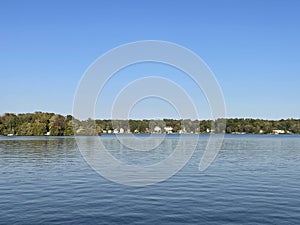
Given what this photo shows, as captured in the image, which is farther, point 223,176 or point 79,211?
point 223,176

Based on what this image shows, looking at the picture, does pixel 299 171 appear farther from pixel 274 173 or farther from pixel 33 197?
pixel 33 197

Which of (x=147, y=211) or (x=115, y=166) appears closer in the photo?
(x=147, y=211)

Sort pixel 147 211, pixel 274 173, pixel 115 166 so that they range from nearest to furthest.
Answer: pixel 147 211
pixel 274 173
pixel 115 166

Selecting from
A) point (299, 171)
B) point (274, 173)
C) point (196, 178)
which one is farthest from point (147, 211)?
point (299, 171)

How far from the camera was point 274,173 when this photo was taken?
45.0m

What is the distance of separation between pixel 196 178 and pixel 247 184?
6.50 meters

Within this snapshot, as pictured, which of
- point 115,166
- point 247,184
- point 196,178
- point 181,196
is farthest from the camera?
point 115,166

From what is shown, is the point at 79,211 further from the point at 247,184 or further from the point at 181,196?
the point at 247,184

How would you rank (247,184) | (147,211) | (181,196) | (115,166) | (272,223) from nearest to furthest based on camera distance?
(272,223), (147,211), (181,196), (247,184), (115,166)

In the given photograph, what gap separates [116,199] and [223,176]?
58.5 ft

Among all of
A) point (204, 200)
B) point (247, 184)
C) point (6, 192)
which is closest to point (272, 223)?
point (204, 200)

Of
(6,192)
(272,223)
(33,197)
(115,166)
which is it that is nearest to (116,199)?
(33,197)

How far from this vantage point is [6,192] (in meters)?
31.5

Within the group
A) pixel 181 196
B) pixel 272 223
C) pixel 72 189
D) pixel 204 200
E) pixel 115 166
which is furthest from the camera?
pixel 115 166
